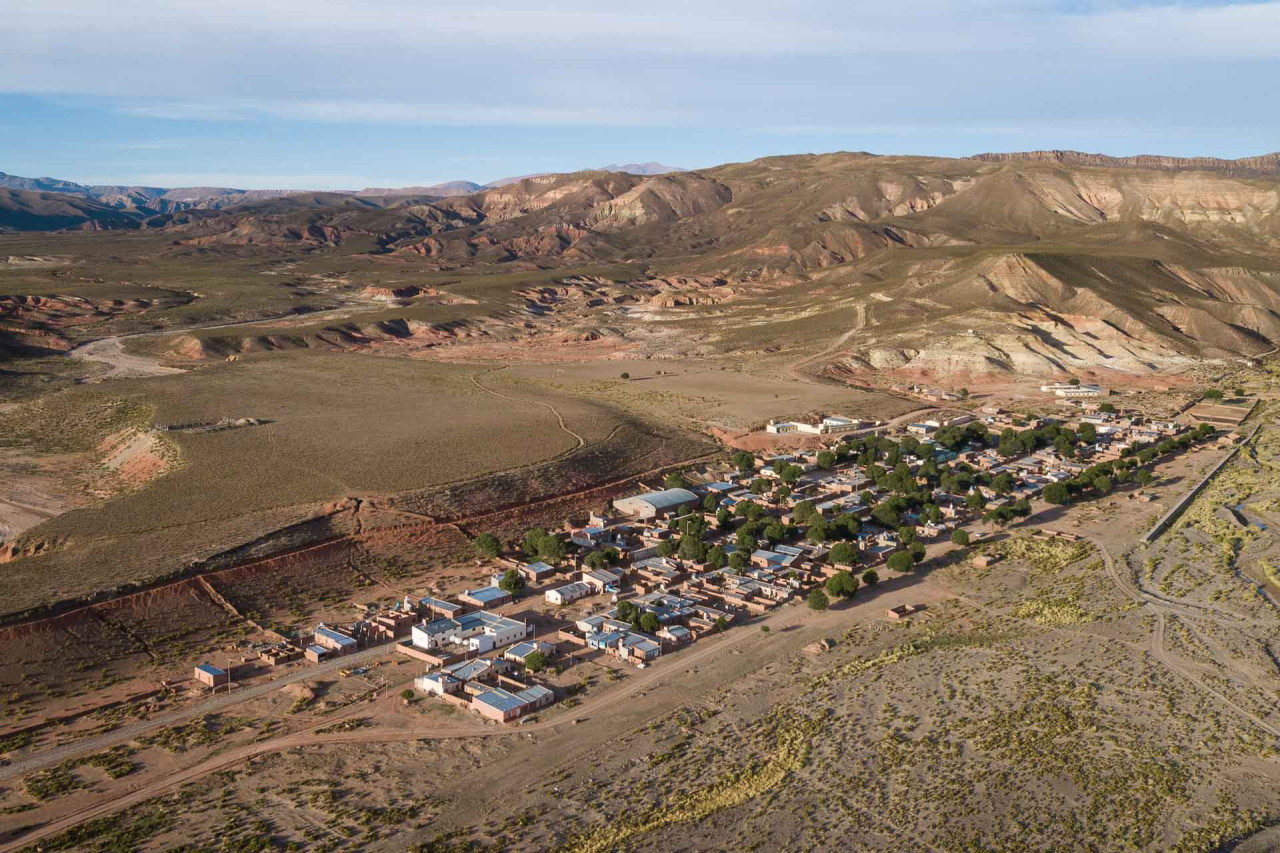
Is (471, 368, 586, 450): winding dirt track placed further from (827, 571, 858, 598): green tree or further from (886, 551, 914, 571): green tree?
(827, 571, 858, 598): green tree

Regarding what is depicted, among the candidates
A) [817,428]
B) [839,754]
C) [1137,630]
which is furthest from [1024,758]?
[817,428]

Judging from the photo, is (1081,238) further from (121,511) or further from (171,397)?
(121,511)

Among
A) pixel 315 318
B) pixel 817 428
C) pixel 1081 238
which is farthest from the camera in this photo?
pixel 1081 238

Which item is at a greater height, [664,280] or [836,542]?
[664,280]

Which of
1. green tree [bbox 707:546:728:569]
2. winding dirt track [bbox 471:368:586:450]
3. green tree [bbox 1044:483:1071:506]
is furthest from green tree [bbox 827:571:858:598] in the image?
winding dirt track [bbox 471:368:586:450]

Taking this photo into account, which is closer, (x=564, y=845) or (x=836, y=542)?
(x=564, y=845)

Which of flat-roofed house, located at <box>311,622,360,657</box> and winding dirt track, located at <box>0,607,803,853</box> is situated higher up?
flat-roofed house, located at <box>311,622,360,657</box>
